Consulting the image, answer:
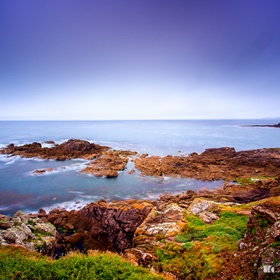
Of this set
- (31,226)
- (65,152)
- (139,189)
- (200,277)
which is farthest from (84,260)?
(65,152)

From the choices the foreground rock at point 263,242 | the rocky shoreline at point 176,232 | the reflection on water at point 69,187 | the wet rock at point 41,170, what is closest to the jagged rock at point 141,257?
the rocky shoreline at point 176,232

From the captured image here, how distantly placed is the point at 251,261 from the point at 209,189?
22179mm

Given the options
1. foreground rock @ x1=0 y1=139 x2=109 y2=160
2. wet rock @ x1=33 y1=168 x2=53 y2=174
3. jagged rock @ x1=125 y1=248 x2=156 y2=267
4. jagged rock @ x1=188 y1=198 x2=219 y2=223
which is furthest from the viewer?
foreground rock @ x1=0 y1=139 x2=109 y2=160

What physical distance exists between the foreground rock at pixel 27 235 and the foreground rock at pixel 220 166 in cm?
2334

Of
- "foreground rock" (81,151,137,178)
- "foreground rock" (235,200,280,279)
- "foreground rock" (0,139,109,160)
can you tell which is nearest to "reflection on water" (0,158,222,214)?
"foreground rock" (81,151,137,178)

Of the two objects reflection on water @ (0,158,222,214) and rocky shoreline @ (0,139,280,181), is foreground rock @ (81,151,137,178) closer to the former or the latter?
rocky shoreline @ (0,139,280,181)

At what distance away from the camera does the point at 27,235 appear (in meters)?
12.8

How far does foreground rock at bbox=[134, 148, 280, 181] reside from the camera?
3466 centimetres

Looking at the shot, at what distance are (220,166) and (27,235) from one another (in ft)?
117

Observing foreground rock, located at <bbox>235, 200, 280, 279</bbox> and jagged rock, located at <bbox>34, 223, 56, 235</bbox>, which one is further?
jagged rock, located at <bbox>34, 223, 56, 235</bbox>

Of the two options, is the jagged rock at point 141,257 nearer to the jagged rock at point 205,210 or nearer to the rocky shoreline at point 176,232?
the rocky shoreline at point 176,232

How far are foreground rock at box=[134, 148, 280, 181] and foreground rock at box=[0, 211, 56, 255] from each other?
23.3 m

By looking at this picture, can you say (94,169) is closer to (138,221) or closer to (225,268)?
(138,221)

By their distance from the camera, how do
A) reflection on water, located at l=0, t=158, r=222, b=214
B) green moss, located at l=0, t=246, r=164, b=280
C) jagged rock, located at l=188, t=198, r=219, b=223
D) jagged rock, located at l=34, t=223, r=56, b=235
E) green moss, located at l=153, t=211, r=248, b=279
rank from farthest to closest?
reflection on water, located at l=0, t=158, r=222, b=214
jagged rock, located at l=34, t=223, r=56, b=235
jagged rock, located at l=188, t=198, r=219, b=223
green moss, located at l=153, t=211, r=248, b=279
green moss, located at l=0, t=246, r=164, b=280
